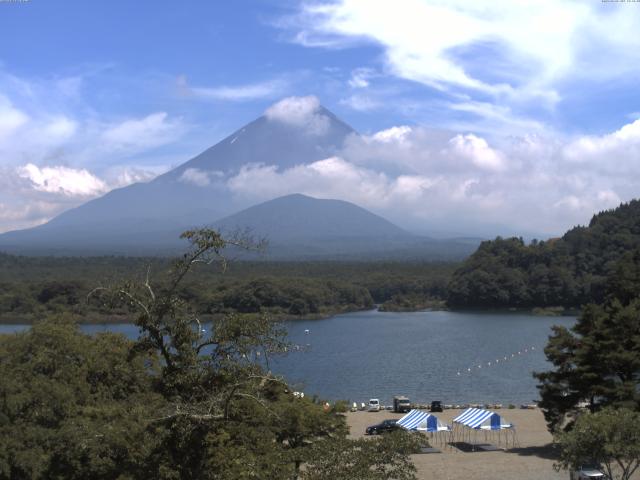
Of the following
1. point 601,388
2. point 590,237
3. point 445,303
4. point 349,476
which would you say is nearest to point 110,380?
point 349,476

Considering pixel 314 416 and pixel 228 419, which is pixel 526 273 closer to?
pixel 314 416

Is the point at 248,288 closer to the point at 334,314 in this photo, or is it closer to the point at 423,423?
the point at 334,314

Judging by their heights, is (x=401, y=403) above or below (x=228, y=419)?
below

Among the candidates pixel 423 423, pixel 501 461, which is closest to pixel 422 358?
pixel 423 423

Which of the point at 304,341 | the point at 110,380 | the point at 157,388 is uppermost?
the point at 157,388

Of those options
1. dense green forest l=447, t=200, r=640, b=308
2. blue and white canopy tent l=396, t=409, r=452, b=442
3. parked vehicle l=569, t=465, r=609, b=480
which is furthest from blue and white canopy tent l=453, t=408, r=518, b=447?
dense green forest l=447, t=200, r=640, b=308

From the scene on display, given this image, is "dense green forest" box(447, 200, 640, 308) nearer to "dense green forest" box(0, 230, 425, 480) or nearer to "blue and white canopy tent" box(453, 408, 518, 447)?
"blue and white canopy tent" box(453, 408, 518, 447)

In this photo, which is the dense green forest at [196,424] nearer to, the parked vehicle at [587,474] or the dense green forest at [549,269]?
the parked vehicle at [587,474]
